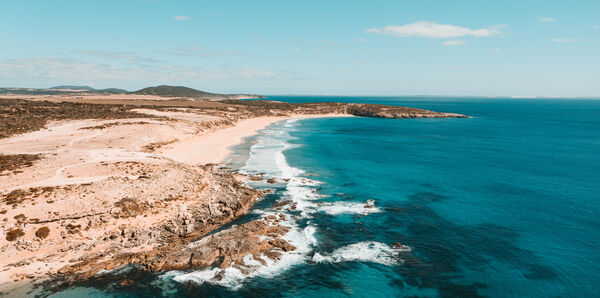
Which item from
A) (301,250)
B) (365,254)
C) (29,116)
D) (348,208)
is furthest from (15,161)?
(29,116)

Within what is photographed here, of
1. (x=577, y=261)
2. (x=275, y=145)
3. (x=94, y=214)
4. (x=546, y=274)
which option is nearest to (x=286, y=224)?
(x=94, y=214)

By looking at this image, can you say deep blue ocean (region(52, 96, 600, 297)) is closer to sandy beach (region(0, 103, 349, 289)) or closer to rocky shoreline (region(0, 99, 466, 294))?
rocky shoreline (region(0, 99, 466, 294))

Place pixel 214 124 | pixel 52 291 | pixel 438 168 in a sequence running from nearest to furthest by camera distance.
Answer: pixel 52 291
pixel 438 168
pixel 214 124

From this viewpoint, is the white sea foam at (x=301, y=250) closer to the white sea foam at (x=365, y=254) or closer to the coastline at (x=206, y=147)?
the white sea foam at (x=365, y=254)

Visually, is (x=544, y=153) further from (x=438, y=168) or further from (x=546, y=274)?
(x=546, y=274)

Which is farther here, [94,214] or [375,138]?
[375,138]

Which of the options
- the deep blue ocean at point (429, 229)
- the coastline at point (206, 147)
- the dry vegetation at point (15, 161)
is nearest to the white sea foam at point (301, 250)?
the deep blue ocean at point (429, 229)

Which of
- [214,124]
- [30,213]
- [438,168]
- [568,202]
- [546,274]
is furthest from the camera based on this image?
[214,124]

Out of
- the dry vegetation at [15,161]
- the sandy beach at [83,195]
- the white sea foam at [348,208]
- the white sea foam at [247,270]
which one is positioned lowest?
the white sea foam at [247,270]
